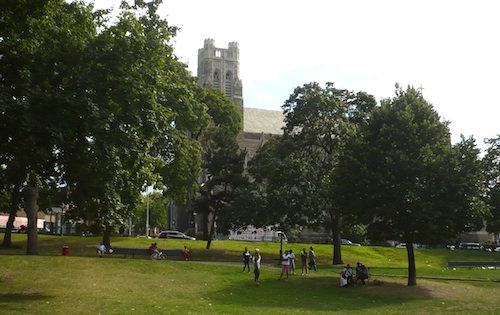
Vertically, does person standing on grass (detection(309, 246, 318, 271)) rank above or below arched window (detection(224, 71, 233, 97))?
below

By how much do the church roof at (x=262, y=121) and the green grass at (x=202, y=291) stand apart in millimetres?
58570

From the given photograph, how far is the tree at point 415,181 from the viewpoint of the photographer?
25594mm

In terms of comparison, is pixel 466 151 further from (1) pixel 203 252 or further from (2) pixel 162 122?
(1) pixel 203 252

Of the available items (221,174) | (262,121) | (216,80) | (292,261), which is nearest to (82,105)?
(292,261)

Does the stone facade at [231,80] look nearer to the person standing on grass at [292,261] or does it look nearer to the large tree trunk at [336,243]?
the large tree trunk at [336,243]

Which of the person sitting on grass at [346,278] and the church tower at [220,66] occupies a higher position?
the church tower at [220,66]

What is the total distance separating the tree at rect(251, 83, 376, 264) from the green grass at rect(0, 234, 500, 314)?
7.24m

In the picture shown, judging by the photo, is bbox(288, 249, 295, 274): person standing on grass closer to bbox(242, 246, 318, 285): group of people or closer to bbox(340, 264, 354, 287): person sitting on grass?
bbox(242, 246, 318, 285): group of people

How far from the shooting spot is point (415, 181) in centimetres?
2608

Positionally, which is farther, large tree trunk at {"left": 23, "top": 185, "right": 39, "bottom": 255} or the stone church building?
the stone church building

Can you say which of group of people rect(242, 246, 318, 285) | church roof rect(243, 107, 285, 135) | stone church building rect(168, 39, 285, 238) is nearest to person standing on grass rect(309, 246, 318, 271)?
group of people rect(242, 246, 318, 285)

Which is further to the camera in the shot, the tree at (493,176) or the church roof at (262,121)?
the church roof at (262,121)

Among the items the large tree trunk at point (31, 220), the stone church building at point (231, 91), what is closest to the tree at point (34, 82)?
the large tree trunk at point (31, 220)

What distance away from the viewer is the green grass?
57.3ft
